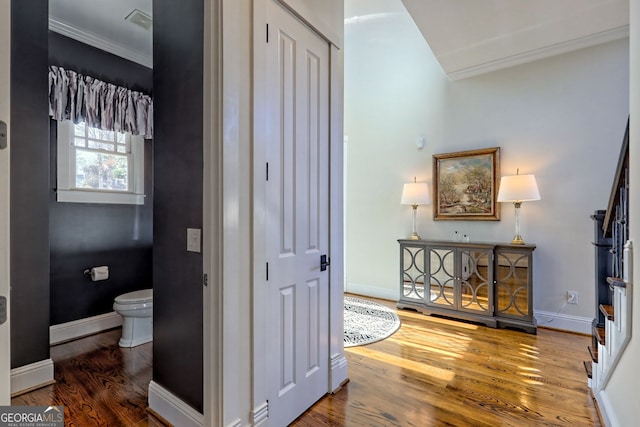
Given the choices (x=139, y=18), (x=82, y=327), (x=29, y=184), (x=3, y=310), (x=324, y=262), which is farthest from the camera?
(x=82, y=327)

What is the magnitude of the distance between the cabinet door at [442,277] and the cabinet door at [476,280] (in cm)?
8

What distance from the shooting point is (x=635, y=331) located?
135 centimetres

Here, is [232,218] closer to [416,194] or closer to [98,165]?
[98,165]

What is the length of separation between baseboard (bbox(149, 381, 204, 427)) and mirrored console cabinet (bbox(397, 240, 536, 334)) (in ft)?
9.06

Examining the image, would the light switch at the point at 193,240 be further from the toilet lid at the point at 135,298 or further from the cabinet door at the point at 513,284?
the cabinet door at the point at 513,284

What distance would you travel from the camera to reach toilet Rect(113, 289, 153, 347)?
2600 mm

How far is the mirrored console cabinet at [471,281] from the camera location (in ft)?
10.2

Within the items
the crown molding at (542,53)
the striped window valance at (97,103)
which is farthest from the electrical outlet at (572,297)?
the striped window valance at (97,103)

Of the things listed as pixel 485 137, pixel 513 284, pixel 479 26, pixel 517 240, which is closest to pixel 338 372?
pixel 513 284

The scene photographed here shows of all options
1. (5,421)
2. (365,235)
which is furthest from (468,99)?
(5,421)

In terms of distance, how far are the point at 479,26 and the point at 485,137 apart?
1.18 m

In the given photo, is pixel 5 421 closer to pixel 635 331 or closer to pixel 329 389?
pixel 329 389

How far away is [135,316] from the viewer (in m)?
2.63

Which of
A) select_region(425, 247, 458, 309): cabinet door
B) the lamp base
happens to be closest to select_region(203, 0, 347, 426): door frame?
select_region(425, 247, 458, 309): cabinet door
